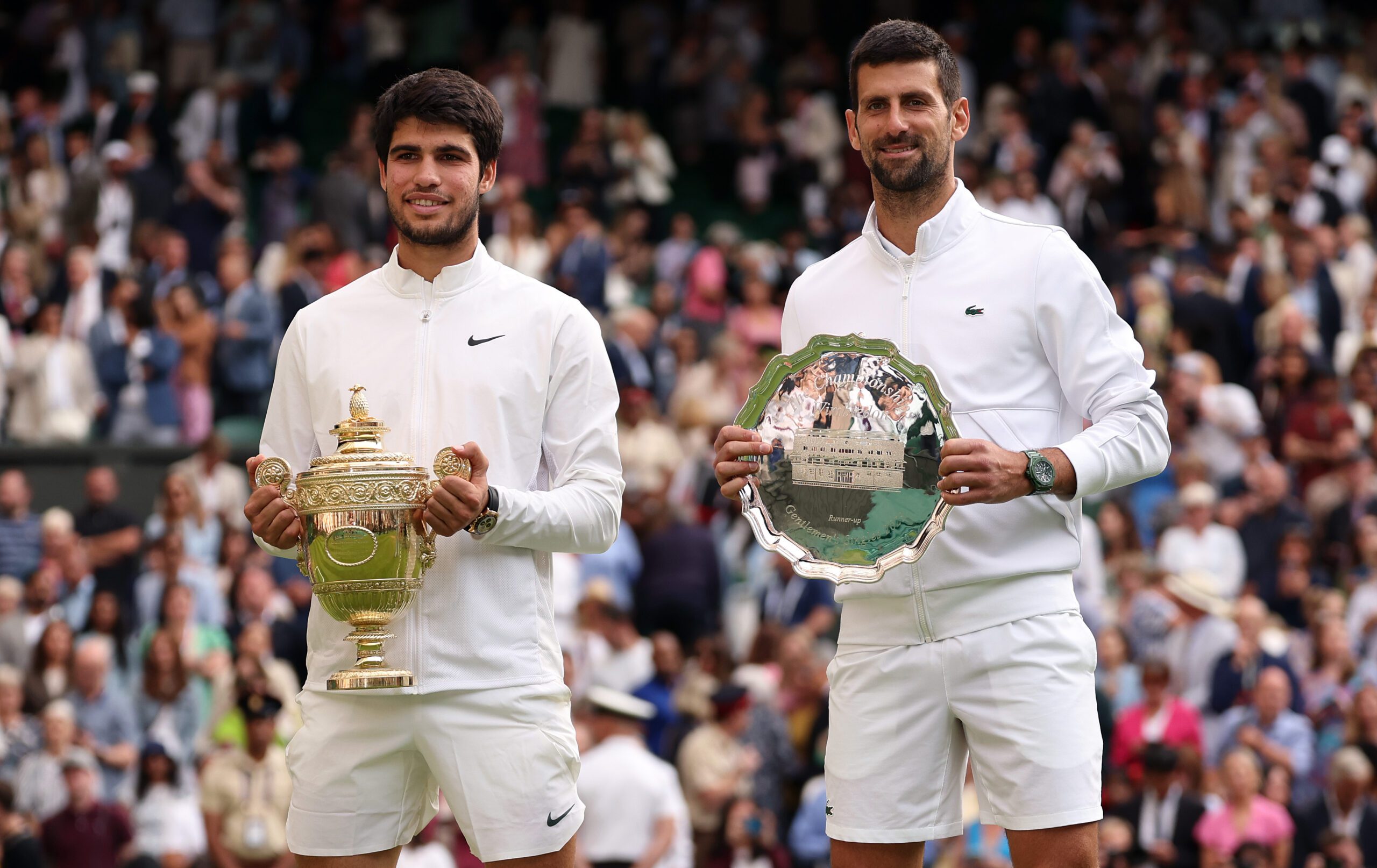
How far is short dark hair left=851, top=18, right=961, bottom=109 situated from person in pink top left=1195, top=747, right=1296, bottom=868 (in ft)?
21.1

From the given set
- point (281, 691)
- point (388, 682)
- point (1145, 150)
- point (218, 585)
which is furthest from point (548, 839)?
point (1145, 150)

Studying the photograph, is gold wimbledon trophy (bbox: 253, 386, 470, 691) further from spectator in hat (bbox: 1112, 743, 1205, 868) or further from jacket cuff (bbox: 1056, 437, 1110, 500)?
spectator in hat (bbox: 1112, 743, 1205, 868)

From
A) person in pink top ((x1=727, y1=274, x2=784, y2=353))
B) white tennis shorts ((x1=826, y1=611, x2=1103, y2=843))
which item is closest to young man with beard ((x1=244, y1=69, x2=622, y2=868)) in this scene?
white tennis shorts ((x1=826, y1=611, x2=1103, y2=843))

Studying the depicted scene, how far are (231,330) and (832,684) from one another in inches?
→ 421

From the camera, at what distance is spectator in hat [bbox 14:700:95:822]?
10.5m

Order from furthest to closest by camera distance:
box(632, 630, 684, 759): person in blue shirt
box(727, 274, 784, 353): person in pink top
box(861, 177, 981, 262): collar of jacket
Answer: box(727, 274, 784, 353): person in pink top < box(632, 630, 684, 759): person in blue shirt < box(861, 177, 981, 262): collar of jacket

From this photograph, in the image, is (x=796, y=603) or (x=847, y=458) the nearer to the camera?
(x=847, y=458)

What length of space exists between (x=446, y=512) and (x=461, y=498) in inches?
1.9

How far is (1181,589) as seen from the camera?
39.6 ft

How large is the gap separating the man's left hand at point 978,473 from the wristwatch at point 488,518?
3.13ft

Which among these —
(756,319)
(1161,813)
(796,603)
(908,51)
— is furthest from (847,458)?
(756,319)

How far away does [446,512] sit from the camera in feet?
14.2

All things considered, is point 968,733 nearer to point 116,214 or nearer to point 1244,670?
point 1244,670

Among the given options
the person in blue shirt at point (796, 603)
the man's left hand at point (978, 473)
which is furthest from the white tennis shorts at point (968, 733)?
the person in blue shirt at point (796, 603)
